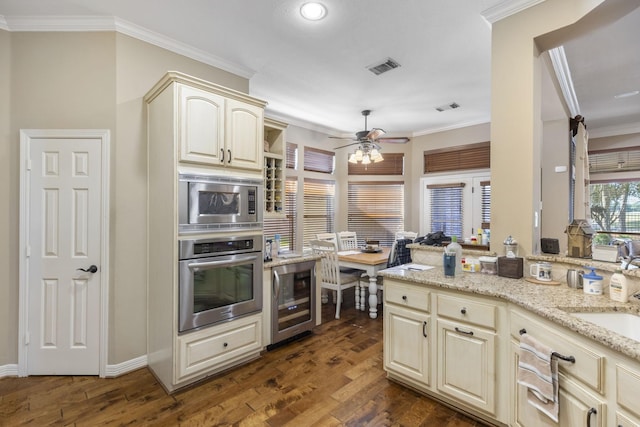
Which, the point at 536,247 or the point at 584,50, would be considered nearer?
the point at 536,247

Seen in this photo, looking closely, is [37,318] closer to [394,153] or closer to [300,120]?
[300,120]

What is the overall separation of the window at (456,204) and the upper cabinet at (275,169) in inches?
135

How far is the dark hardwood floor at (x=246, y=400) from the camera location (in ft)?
6.66

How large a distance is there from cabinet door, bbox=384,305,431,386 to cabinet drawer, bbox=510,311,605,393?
0.68 m

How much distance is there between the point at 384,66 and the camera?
3293 millimetres

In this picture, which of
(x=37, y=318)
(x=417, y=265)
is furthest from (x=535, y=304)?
(x=37, y=318)

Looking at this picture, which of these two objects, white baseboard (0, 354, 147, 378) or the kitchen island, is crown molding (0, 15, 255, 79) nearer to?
white baseboard (0, 354, 147, 378)

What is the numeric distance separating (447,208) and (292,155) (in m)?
2.99

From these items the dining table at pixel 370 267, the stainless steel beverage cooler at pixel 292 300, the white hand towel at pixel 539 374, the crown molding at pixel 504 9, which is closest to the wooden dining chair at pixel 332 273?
the dining table at pixel 370 267

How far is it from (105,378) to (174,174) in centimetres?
180

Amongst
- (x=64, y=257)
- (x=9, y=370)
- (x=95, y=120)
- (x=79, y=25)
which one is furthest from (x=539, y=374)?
(x=79, y=25)

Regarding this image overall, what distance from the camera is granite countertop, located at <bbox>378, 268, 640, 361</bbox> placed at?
1.23m

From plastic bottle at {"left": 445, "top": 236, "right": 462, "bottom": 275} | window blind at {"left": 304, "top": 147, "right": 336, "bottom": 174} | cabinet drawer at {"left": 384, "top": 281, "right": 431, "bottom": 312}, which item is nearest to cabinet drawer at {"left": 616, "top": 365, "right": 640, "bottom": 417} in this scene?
cabinet drawer at {"left": 384, "top": 281, "right": 431, "bottom": 312}

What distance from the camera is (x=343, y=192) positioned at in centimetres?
608
